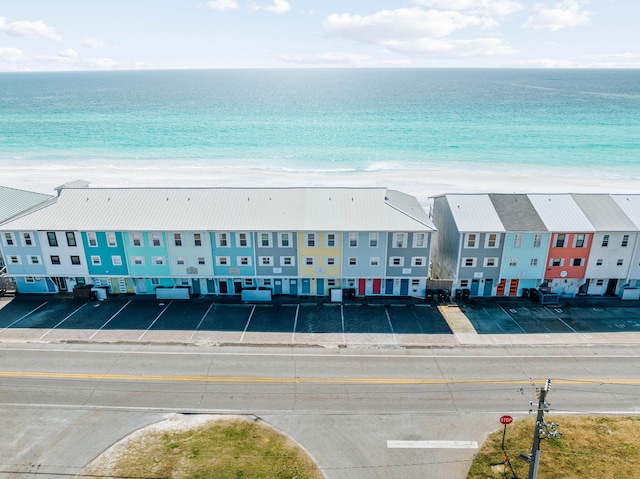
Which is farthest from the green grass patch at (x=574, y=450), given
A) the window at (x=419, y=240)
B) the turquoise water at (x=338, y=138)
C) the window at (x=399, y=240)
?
the turquoise water at (x=338, y=138)

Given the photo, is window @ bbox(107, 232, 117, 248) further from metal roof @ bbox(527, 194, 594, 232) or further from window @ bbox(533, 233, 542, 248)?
metal roof @ bbox(527, 194, 594, 232)

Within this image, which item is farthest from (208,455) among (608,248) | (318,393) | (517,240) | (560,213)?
(608,248)

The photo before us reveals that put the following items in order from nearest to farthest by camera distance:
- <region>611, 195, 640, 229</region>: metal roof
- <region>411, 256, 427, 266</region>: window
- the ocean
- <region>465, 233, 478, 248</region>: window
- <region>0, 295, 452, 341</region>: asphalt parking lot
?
<region>0, 295, 452, 341</region>: asphalt parking lot < <region>465, 233, 478, 248</region>: window < <region>411, 256, 427, 266</region>: window < <region>611, 195, 640, 229</region>: metal roof < the ocean

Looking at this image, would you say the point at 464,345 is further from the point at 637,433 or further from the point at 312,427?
the point at 312,427

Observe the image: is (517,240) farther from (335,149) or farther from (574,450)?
(335,149)

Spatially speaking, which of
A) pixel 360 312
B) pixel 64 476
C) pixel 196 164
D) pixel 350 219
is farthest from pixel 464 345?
pixel 196 164

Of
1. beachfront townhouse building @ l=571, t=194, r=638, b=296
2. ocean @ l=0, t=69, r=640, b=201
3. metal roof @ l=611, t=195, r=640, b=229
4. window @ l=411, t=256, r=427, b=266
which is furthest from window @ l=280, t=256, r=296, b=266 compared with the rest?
ocean @ l=0, t=69, r=640, b=201

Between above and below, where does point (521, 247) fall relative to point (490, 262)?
above
